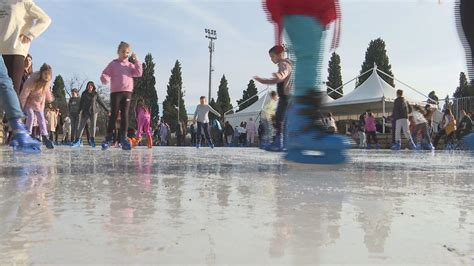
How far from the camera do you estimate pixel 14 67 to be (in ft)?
12.6

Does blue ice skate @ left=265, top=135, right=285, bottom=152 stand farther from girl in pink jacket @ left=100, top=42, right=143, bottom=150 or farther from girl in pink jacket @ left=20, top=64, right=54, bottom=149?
girl in pink jacket @ left=20, top=64, right=54, bottom=149

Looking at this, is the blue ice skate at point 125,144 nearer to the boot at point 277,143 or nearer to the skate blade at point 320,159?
the boot at point 277,143

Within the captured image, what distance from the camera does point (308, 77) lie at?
214 cm

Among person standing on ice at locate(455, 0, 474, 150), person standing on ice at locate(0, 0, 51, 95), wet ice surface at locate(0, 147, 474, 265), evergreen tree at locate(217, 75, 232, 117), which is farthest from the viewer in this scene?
evergreen tree at locate(217, 75, 232, 117)

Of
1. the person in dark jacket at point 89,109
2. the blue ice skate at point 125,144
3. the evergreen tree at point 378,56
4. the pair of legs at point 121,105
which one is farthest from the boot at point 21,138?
the evergreen tree at point 378,56

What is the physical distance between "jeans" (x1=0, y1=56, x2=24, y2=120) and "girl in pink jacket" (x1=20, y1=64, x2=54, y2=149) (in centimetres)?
243

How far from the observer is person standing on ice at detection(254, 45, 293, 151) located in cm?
371

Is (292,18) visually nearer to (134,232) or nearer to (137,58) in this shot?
(134,232)

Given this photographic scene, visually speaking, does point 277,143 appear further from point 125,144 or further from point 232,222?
point 232,222

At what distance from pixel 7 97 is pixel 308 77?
2193mm

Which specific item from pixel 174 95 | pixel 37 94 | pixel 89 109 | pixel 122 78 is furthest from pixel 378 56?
pixel 37 94

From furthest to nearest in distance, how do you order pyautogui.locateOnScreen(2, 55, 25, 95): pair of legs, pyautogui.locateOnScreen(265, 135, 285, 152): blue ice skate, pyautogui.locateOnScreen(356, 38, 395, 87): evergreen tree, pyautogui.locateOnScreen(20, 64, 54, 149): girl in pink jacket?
pyautogui.locateOnScreen(356, 38, 395, 87): evergreen tree → pyautogui.locateOnScreen(20, 64, 54, 149): girl in pink jacket → pyautogui.locateOnScreen(265, 135, 285, 152): blue ice skate → pyautogui.locateOnScreen(2, 55, 25, 95): pair of legs

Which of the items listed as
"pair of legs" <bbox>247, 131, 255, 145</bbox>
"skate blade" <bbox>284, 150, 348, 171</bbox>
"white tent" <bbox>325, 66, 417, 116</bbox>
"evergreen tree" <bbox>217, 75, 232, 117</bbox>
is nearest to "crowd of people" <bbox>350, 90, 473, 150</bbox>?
"white tent" <bbox>325, 66, 417, 116</bbox>

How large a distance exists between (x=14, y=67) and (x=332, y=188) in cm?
274
